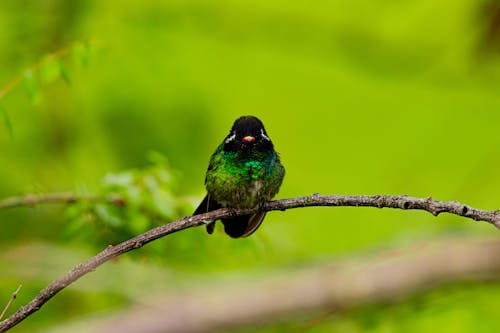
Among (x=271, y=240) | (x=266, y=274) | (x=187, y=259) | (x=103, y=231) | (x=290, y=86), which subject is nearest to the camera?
(x=103, y=231)

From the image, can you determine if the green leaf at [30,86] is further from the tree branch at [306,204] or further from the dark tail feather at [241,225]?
the tree branch at [306,204]

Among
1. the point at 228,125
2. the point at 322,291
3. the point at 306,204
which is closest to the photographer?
the point at 306,204

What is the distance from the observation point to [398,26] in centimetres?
869

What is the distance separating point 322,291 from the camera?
5363 mm

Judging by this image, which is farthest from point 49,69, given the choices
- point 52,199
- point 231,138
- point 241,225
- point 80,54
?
point 241,225

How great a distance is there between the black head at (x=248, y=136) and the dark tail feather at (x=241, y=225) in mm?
308

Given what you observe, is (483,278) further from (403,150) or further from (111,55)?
(403,150)

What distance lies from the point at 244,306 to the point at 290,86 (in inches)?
262

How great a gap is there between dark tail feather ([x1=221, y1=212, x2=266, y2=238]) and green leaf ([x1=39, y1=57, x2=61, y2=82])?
1031 millimetres

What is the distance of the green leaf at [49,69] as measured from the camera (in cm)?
349

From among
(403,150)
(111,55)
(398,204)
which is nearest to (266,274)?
(111,55)

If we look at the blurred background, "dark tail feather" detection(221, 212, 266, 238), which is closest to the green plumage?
"dark tail feather" detection(221, 212, 266, 238)

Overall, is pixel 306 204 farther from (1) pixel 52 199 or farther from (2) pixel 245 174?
(1) pixel 52 199

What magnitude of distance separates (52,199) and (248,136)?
1.10 meters
